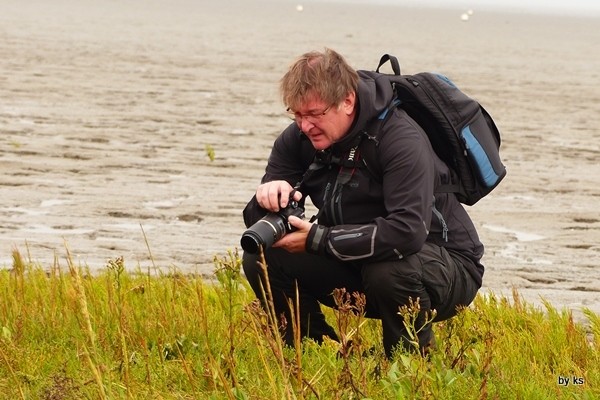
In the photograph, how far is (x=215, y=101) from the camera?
15633 mm

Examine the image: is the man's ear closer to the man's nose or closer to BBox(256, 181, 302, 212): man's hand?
the man's nose

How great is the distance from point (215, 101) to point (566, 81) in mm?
8402

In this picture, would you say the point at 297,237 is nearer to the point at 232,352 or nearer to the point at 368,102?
the point at 368,102

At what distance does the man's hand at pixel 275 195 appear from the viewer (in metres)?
4.68

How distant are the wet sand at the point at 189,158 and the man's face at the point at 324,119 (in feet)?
3.65

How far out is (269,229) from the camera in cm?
448

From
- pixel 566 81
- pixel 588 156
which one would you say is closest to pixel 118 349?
pixel 588 156

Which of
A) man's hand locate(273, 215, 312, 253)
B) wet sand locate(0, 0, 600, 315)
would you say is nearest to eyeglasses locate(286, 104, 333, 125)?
man's hand locate(273, 215, 312, 253)

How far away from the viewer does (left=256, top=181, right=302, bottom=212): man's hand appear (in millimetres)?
4684

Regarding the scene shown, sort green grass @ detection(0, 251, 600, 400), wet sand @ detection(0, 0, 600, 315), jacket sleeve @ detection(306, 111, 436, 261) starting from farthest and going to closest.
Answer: wet sand @ detection(0, 0, 600, 315) → jacket sleeve @ detection(306, 111, 436, 261) → green grass @ detection(0, 251, 600, 400)

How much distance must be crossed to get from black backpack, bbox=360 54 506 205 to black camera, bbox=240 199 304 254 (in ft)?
1.57

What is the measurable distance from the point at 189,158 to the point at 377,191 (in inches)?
257

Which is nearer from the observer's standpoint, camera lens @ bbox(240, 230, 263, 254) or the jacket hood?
camera lens @ bbox(240, 230, 263, 254)

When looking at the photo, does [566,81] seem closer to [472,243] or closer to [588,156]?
[588,156]
